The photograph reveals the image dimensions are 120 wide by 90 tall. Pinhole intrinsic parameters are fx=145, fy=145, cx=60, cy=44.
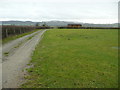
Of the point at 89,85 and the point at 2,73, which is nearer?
the point at 89,85

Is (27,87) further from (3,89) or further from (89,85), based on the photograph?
(89,85)

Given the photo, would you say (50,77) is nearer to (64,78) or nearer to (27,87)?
(64,78)

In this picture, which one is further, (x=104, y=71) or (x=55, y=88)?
(x=104, y=71)

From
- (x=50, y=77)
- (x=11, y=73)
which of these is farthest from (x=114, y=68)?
(x=11, y=73)

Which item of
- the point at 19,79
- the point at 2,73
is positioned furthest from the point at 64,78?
the point at 2,73

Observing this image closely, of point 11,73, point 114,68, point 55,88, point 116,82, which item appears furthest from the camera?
point 114,68

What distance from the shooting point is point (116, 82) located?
504 centimetres

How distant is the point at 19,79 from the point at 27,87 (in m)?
0.85

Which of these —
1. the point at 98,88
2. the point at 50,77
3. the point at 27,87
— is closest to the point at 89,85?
the point at 98,88

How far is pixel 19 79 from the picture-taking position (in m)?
5.27

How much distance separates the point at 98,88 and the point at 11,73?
3546mm

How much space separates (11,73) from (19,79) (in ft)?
2.96

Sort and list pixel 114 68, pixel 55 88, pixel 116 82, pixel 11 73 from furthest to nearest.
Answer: pixel 114 68
pixel 11 73
pixel 116 82
pixel 55 88

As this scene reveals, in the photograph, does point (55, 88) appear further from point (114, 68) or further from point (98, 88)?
point (114, 68)
